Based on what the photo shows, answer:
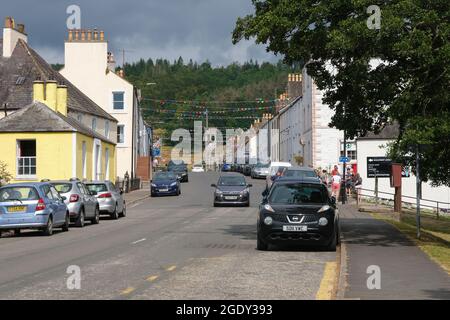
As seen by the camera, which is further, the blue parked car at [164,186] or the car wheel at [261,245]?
the blue parked car at [164,186]

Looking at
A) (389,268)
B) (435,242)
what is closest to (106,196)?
(435,242)

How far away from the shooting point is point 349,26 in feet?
67.8

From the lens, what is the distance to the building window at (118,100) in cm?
7436

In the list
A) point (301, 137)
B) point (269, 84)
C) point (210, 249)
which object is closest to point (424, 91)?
point (210, 249)

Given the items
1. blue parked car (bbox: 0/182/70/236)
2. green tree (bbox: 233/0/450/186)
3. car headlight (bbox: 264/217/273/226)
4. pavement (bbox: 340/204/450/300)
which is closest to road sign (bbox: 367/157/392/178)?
pavement (bbox: 340/204/450/300)

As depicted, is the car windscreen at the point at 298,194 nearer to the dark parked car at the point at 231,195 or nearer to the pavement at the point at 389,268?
the pavement at the point at 389,268

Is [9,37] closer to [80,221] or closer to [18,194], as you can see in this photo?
[80,221]

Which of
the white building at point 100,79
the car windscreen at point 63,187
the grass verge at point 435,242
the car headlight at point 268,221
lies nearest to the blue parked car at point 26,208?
the car windscreen at point 63,187

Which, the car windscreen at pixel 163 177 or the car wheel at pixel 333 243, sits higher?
the car windscreen at pixel 163 177

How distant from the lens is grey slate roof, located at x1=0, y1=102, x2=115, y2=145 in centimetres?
4644

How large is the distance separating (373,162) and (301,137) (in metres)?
35.7

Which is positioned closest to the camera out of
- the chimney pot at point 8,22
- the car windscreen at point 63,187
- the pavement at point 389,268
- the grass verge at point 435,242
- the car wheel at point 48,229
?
the pavement at point 389,268

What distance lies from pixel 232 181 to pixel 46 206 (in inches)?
785

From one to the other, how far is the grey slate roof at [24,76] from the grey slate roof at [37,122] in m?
4.75
